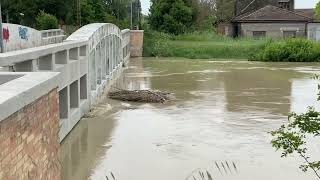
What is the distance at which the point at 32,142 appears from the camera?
5164 mm

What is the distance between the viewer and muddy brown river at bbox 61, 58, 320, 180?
11592 millimetres

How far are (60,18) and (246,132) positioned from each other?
43.6m

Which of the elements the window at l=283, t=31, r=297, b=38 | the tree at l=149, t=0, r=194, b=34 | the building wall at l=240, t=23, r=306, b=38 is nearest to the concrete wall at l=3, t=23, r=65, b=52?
the tree at l=149, t=0, r=194, b=34

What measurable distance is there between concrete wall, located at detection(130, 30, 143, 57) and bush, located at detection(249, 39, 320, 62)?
1115cm

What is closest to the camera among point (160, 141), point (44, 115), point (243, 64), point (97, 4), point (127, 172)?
point (44, 115)

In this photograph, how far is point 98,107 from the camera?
19625mm

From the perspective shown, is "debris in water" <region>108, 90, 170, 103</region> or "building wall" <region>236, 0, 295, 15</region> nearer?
"debris in water" <region>108, 90, 170, 103</region>

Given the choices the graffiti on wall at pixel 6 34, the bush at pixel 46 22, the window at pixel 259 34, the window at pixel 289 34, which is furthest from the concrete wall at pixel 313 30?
the graffiti on wall at pixel 6 34

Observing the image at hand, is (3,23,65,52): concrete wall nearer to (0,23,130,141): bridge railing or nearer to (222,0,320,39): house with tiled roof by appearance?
(0,23,130,141): bridge railing

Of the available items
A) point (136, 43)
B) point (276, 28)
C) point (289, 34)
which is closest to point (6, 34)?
point (136, 43)

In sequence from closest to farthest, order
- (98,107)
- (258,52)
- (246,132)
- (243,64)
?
1. (246,132)
2. (98,107)
3. (243,64)
4. (258,52)

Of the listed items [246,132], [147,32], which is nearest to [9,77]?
[246,132]

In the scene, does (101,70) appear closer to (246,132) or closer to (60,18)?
(246,132)

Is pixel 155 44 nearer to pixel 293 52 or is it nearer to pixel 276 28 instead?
pixel 293 52
